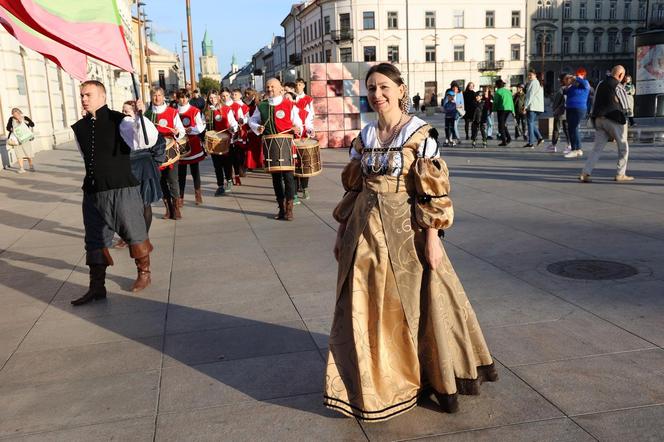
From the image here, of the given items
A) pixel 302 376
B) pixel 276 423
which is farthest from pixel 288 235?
pixel 276 423

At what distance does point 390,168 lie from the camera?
318 centimetres

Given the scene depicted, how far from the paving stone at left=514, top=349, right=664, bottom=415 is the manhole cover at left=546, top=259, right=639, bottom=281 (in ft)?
5.30

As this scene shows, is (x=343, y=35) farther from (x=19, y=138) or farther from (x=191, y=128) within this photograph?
(x=191, y=128)

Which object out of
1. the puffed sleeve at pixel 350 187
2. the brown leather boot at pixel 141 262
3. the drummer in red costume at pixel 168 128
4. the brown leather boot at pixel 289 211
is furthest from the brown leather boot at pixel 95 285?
the brown leather boot at pixel 289 211

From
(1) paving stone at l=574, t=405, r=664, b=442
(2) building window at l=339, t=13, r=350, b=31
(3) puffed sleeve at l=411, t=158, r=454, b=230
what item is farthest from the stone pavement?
(2) building window at l=339, t=13, r=350, b=31

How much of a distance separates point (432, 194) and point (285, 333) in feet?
6.16

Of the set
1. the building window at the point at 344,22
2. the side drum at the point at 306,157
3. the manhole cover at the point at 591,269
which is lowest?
the manhole cover at the point at 591,269

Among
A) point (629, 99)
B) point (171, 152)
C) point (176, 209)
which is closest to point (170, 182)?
point (176, 209)

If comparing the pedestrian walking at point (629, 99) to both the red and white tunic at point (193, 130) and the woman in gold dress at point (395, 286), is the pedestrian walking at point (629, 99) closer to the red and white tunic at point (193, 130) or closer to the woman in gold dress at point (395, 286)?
the red and white tunic at point (193, 130)

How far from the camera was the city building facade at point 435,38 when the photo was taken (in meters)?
69.9

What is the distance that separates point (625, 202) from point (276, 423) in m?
7.03

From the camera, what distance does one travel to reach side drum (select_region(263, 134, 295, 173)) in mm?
8812

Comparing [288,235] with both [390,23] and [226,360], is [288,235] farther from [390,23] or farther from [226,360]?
[390,23]

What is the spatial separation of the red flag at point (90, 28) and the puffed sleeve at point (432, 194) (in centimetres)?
202
